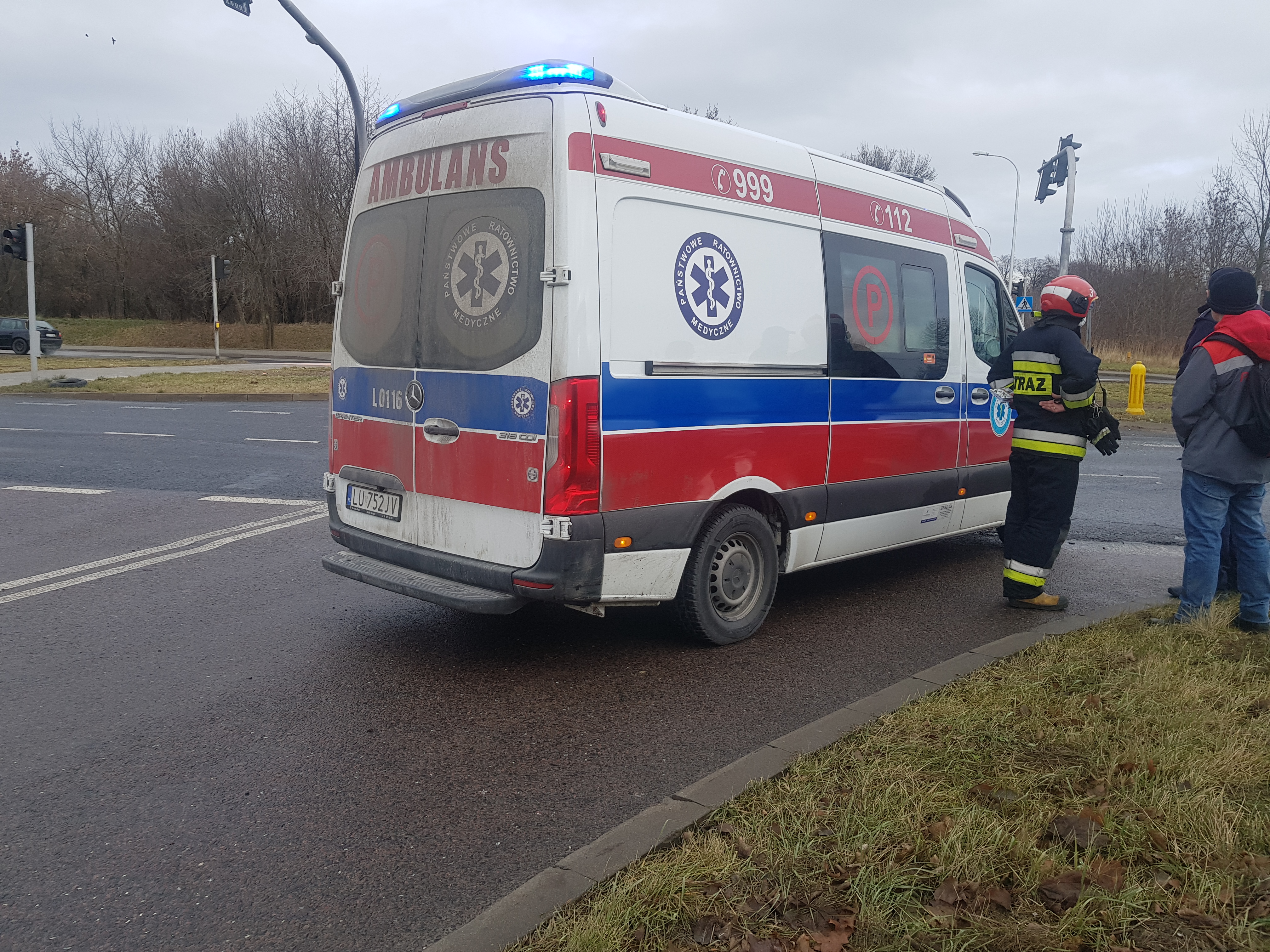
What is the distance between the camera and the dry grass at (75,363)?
28.6m

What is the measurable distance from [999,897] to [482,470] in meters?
2.74

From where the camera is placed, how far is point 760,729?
3.98 metres

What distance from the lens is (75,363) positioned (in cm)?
3111

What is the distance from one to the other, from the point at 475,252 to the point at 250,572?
10.1ft

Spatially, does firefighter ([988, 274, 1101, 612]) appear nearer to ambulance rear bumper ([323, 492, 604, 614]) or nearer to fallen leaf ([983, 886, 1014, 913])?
ambulance rear bumper ([323, 492, 604, 614])

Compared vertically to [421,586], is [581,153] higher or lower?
higher

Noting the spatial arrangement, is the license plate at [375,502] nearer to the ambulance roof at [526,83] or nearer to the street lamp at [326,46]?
the ambulance roof at [526,83]

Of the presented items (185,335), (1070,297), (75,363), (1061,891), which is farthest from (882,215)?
(185,335)

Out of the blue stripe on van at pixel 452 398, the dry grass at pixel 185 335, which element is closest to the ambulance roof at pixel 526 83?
the blue stripe on van at pixel 452 398

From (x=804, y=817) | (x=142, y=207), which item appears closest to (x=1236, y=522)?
(x=804, y=817)

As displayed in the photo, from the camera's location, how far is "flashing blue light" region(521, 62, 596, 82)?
4309 millimetres

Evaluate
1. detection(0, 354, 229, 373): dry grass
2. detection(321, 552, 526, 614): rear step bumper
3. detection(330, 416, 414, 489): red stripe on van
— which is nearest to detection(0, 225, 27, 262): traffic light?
detection(0, 354, 229, 373): dry grass

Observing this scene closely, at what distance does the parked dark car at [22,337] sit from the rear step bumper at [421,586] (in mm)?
36821

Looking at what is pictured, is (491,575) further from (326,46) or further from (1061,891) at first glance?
(326,46)
